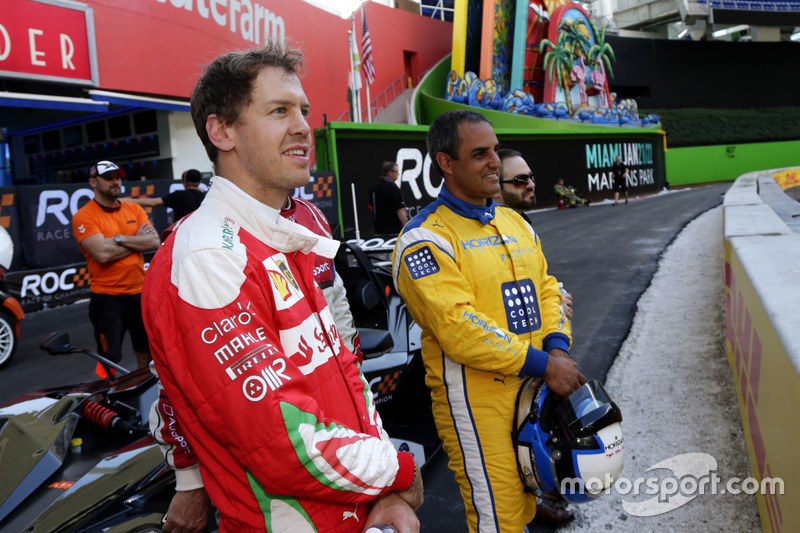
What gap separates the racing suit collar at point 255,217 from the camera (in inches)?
54.9

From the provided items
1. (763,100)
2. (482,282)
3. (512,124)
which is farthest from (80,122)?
(763,100)

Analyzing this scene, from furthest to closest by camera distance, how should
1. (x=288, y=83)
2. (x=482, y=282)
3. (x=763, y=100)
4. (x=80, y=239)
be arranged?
(x=763, y=100) < (x=80, y=239) < (x=482, y=282) < (x=288, y=83)

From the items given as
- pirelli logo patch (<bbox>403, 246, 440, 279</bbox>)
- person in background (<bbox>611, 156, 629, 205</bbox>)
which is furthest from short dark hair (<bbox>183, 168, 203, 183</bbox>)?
person in background (<bbox>611, 156, 629, 205</bbox>)

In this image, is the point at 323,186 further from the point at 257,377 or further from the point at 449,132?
the point at 257,377

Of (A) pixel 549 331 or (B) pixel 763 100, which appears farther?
(B) pixel 763 100

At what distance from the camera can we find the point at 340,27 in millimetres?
24094

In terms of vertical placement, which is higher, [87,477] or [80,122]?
[80,122]

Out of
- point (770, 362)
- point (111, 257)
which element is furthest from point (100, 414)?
point (770, 362)

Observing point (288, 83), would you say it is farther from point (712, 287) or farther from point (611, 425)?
point (712, 287)

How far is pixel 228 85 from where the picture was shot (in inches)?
57.1

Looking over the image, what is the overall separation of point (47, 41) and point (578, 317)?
39.9 ft

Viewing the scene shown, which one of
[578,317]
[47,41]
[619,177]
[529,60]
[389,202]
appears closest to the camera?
[578,317]

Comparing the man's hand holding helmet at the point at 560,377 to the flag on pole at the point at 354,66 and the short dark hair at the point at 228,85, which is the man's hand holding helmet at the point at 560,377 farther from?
the flag on pole at the point at 354,66

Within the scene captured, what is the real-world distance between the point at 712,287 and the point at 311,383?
7.20 meters
